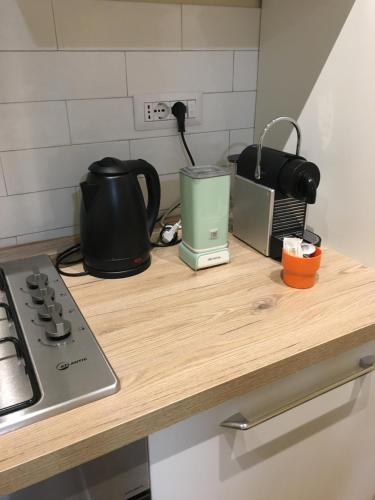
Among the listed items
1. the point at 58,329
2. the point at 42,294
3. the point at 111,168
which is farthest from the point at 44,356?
the point at 111,168

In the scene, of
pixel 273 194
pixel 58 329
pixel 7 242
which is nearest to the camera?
pixel 58 329

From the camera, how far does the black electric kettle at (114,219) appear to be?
85 cm

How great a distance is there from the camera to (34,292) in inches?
32.1

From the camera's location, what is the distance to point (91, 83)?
99 cm

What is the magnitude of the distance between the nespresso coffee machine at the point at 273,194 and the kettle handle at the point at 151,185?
0.21m

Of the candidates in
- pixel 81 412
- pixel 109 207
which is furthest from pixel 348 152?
pixel 81 412

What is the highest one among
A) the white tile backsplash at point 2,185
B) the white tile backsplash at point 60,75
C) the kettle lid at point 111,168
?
the white tile backsplash at point 60,75

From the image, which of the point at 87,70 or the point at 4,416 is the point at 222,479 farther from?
the point at 87,70

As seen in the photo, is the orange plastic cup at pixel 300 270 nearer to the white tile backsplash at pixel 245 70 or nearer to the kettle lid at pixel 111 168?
the kettle lid at pixel 111 168

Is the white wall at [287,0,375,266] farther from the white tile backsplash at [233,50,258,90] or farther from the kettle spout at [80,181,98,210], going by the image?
the kettle spout at [80,181,98,210]

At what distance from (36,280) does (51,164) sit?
303mm

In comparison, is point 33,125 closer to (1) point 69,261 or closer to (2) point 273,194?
(1) point 69,261

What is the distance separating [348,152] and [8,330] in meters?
0.74

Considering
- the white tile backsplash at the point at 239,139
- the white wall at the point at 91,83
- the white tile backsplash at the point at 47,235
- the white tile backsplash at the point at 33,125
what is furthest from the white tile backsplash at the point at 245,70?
the white tile backsplash at the point at 47,235
